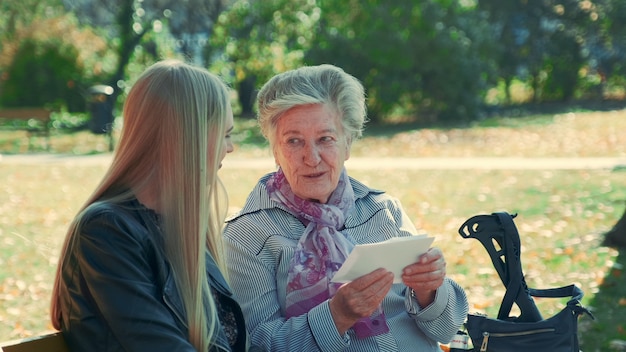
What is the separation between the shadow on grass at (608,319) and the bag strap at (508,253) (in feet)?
Result: 7.81

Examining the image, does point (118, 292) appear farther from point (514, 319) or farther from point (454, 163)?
point (454, 163)

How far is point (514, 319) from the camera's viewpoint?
3139 mm

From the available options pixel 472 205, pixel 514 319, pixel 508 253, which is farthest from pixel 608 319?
pixel 472 205

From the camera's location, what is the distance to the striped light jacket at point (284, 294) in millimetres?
2809

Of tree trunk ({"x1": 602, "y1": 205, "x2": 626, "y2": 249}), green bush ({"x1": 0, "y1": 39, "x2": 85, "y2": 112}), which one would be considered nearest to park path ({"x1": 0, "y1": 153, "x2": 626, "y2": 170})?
tree trunk ({"x1": 602, "y1": 205, "x2": 626, "y2": 249})

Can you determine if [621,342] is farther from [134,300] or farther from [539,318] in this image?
[134,300]

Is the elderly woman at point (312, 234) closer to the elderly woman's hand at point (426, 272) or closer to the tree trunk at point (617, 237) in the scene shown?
the elderly woman's hand at point (426, 272)

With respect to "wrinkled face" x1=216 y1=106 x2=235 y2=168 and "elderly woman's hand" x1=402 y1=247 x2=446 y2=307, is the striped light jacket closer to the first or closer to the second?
"elderly woman's hand" x1=402 y1=247 x2=446 y2=307

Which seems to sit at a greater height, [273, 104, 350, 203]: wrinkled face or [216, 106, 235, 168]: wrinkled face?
[216, 106, 235, 168]: wrinkled face

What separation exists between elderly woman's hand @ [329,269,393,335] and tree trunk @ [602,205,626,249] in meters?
5.39

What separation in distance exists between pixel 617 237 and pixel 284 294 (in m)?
5.32

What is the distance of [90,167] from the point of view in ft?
48.6

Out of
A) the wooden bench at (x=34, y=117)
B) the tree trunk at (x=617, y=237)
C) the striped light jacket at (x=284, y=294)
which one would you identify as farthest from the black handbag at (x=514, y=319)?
the wooden bench at (x=34, y=117)

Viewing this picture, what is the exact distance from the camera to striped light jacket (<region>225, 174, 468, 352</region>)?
111 inches
